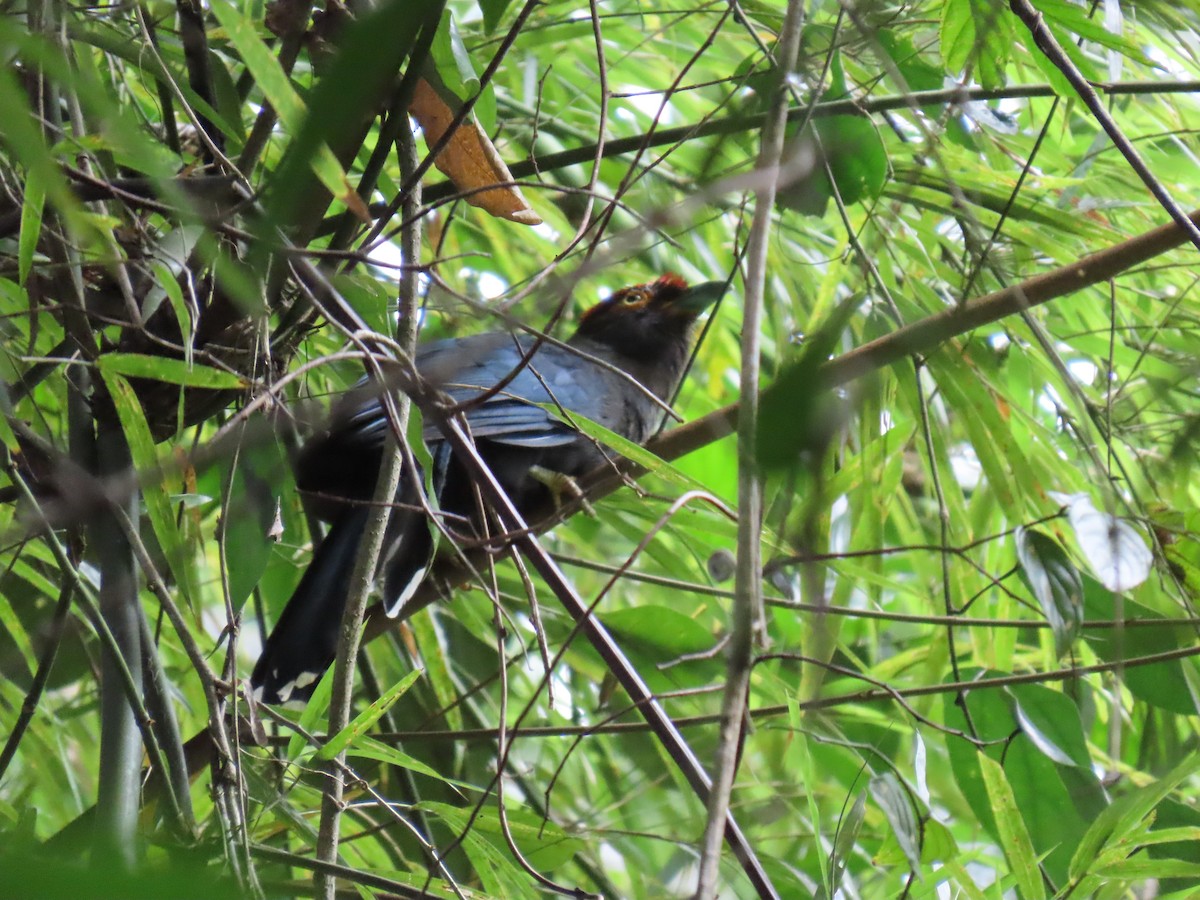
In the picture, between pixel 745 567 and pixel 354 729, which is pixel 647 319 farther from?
pixel 745 567

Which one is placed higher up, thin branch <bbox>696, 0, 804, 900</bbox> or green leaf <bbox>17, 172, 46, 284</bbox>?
Result: green leaf <bbox>17, 172, 46, 284</bbox>

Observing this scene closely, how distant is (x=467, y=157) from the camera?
4.45 ft

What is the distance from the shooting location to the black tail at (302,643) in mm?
1780

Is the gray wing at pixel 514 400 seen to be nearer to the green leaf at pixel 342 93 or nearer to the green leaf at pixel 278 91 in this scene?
the green leaf at pixel 278 91

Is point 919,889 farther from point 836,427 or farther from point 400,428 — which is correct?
point 836,427

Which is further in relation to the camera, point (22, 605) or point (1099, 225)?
point (22, 605)

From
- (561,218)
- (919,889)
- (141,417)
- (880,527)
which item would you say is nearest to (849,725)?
(880,527)

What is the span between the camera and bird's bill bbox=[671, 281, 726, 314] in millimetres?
2713

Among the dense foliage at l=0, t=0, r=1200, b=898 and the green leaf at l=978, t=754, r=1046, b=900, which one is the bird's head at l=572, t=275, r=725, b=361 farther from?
the green leaf at l=978, t=754, r=1046, b=900

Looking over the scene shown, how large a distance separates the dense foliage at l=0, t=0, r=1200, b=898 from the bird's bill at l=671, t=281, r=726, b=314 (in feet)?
0.33

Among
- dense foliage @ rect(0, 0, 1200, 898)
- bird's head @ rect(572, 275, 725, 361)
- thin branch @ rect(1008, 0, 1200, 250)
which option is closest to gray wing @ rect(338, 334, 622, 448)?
dense foliage @ rect(0, 0, 1200, 898)

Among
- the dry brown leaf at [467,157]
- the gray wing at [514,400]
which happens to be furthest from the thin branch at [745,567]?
the gray wing at [514,400]

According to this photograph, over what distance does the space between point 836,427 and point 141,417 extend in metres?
0.79

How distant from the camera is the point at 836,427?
53cm
